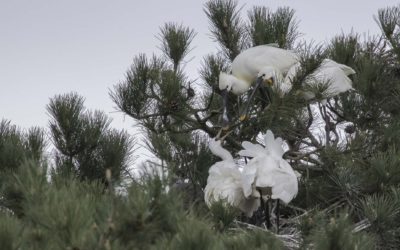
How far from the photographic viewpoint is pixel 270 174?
2.39 meters

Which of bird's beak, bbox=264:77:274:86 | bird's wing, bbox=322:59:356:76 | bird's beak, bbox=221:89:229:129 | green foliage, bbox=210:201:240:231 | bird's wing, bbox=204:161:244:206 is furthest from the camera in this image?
bird's wing, bbox=322:59:356:76

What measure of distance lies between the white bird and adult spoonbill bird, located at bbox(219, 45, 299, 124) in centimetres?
57

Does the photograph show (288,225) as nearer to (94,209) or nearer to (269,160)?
(269,160)

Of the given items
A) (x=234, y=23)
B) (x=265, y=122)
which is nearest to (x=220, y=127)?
(x=265, y=122)

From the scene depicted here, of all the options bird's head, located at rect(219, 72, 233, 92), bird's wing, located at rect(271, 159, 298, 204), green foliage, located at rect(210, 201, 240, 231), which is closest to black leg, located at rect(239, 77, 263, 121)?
bird's head, located at rect(219, 72, 233, 92)

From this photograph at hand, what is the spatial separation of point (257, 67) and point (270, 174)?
83 centimetres

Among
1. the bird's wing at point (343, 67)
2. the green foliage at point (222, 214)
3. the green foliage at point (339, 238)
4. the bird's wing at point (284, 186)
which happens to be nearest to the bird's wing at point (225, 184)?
the bird's wing at point (284, 186)

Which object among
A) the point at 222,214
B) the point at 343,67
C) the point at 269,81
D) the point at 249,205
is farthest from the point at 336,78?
the point at 222,214

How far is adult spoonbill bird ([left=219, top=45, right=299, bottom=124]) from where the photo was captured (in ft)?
10.1

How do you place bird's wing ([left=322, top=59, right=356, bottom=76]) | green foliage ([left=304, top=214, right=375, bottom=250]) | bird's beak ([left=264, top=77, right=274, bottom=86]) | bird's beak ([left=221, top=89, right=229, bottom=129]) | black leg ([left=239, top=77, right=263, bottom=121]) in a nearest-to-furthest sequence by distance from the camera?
green foliage ([left=304, top=214, right=375, bottom=250]) < black leg ([left=239, top=77, right=263, bottom=121]) < bird's beak ([left=221, top=89, right=229, bottom=129]) < bird's beak ([left=264, top=77, right=274, bottom=86]) < bird's wing ([left=322, top=59, right=356, bottom=76])

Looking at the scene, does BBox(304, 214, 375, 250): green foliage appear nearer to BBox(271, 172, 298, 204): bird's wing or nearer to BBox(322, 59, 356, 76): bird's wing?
BBox(271, 172, 298, 204): bird's wing

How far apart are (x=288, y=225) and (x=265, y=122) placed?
15.2 inches

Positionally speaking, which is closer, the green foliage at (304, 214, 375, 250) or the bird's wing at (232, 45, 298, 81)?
the green foliage at (304, 214, 375, 250)

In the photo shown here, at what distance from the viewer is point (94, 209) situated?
1333mm
